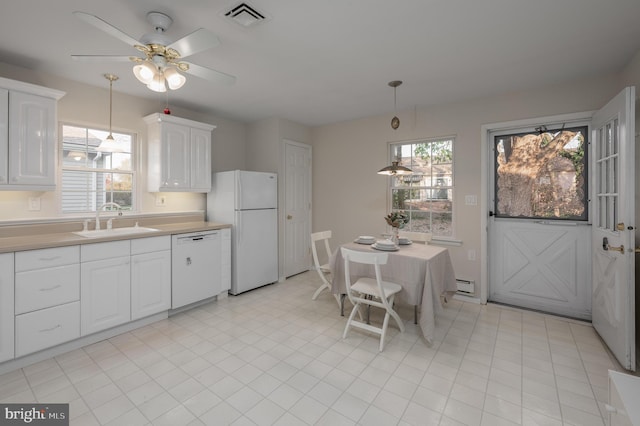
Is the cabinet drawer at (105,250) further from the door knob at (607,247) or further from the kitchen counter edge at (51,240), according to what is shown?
the door knob at (607,247)

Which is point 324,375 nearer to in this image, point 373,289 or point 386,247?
point 373,289

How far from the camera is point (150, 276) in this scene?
3086mm

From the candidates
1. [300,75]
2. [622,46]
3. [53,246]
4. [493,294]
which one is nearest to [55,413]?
[53,246]

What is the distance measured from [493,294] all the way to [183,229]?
3.97 meters

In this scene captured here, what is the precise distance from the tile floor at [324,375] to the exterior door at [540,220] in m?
0.39

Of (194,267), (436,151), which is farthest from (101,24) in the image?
(436,151)

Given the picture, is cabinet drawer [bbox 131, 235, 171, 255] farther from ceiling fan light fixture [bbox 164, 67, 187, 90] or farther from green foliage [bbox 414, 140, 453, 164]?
green foliage [bbox 414, 140, 453, 164]

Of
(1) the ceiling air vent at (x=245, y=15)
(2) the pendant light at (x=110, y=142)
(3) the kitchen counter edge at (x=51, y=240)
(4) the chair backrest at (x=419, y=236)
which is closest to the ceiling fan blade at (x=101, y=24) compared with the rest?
(1) the ceiling air vent at (x=245, y=15)

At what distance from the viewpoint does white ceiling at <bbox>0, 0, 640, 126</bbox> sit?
1.94 metres

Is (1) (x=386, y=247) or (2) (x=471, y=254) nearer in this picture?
(1) (x=386, y=247)

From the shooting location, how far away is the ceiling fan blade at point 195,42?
5.64 feet

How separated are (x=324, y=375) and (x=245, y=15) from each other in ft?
8.80

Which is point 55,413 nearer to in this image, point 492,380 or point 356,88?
point 492,380

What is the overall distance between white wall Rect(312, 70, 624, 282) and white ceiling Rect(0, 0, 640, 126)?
0.62 feet
